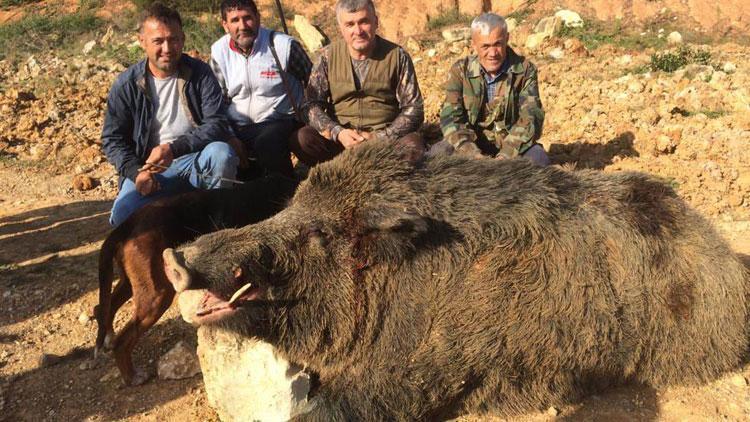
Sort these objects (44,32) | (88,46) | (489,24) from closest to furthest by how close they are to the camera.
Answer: (489,24), (88,46), (44,32)

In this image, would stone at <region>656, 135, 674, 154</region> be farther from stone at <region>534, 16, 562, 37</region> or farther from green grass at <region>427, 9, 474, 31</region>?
green grass at <region>427, 9, 474, 31</region>

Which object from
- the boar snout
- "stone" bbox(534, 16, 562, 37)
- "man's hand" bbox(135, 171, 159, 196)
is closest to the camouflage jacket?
"man's hand" bbox(135, 171, 159, 196)

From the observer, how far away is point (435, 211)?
3.14 meters

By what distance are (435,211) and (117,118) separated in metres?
2.87

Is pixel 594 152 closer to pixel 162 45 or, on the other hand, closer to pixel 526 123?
pixel 526 123

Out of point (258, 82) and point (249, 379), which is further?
point (258, 82)

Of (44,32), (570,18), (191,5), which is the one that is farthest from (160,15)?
(44,32)

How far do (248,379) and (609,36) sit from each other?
36.5ft

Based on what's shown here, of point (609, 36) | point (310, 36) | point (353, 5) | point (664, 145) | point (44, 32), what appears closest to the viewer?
point (353, 5)

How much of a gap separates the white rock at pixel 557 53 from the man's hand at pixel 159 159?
777 centimetres

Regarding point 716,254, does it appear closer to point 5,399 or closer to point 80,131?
point 5,399

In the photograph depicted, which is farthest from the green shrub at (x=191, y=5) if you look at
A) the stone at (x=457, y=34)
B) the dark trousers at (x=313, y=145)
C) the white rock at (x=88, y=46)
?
the dark trousers at (x=313, y=145)

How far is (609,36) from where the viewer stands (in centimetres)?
1191

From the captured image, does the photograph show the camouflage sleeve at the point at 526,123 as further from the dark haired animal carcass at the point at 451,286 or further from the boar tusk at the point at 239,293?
the boar tusk at the point at 239,293
